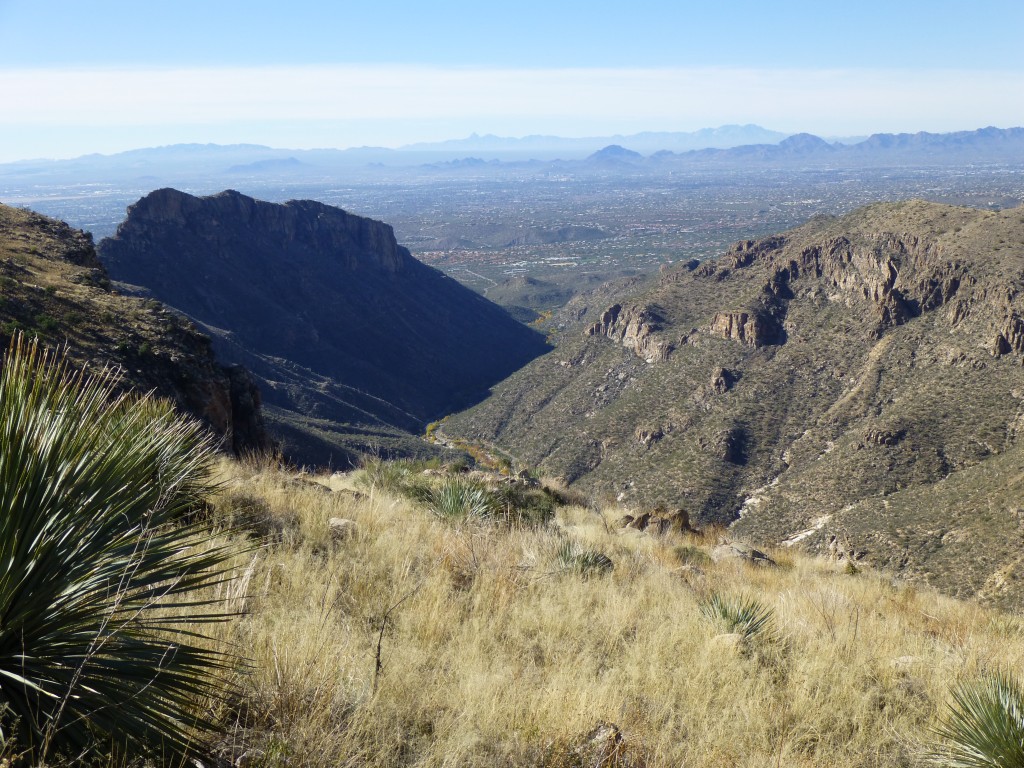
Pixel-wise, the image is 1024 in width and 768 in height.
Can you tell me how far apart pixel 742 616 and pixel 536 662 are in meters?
1.56

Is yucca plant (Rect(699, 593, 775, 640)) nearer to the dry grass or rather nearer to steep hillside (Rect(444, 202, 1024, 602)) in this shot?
the dry grass

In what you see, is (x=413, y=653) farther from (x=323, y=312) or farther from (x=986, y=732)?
(x=323, y=312)

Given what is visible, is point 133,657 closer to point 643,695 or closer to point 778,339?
point 643,695

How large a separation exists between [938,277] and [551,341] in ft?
154

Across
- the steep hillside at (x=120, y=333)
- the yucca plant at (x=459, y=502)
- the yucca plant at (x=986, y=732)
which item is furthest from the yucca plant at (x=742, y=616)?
the steep hillside at (x=120, y=333)

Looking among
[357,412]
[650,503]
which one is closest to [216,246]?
[357,412]

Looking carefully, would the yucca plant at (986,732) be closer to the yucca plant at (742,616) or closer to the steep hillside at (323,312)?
the yucca plant at (742,616)

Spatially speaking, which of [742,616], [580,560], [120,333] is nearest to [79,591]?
[742,616]

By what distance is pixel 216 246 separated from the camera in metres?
69.2

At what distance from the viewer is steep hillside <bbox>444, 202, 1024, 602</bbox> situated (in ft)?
86.5

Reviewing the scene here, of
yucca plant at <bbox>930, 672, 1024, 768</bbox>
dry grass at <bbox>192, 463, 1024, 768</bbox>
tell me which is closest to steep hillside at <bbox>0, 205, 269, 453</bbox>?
dry grass at <bbox>192, 463, 1024, 768</bbox>

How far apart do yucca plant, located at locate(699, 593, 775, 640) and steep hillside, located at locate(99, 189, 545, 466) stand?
33.9 m

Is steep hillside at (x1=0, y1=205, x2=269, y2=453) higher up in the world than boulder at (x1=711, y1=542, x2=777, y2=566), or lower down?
higher up

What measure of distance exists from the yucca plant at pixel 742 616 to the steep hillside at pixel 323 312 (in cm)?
3389
